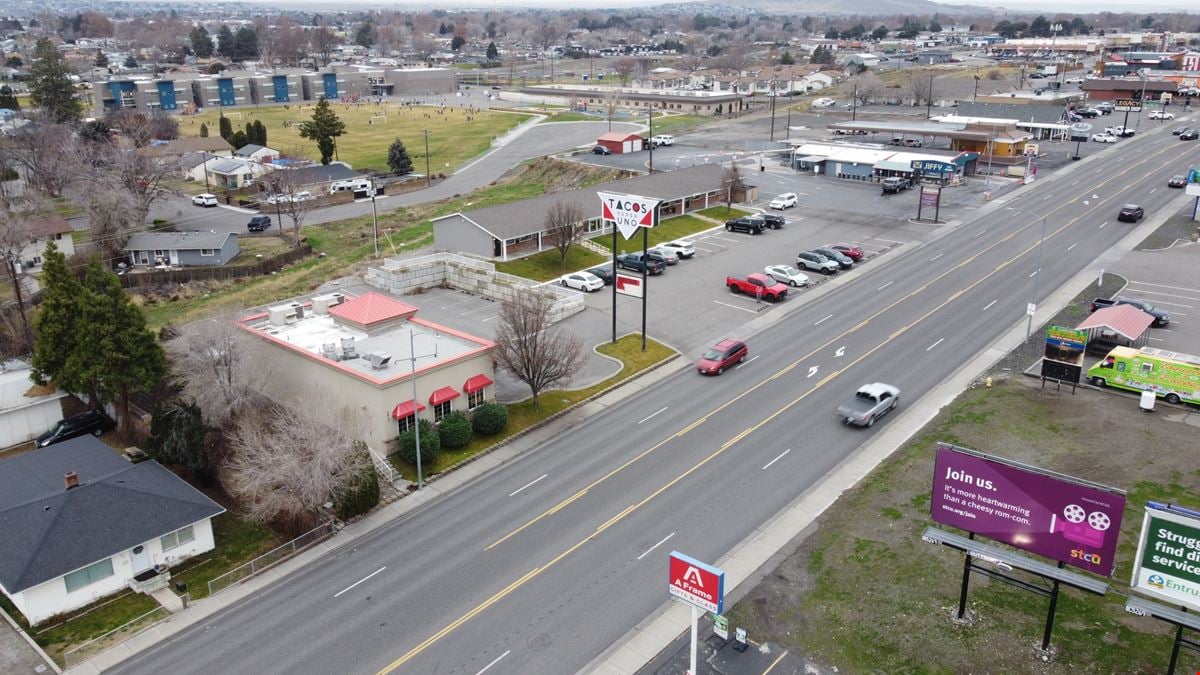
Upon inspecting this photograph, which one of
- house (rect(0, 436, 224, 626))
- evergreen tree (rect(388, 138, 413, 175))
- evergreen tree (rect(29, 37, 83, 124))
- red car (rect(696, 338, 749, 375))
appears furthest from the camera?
evergreen tree (rect(29, 37, 83, 124))

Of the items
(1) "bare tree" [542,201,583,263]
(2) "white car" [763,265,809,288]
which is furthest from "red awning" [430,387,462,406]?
(2) "white car" [763,265,809,288]

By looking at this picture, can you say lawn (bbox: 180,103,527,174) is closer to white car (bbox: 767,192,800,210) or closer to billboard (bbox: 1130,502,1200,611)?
white car (bbox: 767,192,800,210)

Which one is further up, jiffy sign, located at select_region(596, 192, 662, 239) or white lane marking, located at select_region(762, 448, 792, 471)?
jiffy sign, located at select_region(596, 192, 662, 239)

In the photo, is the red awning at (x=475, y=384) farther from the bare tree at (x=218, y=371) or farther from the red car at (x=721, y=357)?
the red car at (x=721, y=357)

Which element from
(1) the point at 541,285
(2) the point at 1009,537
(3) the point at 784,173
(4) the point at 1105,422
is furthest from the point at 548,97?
(2) the point at 1009,537

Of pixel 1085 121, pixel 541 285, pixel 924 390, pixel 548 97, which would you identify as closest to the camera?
pixel 924 390

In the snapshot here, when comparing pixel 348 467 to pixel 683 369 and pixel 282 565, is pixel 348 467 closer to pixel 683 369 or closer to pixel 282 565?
pixel 282 565

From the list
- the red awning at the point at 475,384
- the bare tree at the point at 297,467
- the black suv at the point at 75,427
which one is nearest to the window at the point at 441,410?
the red awning at the point at 475,384
